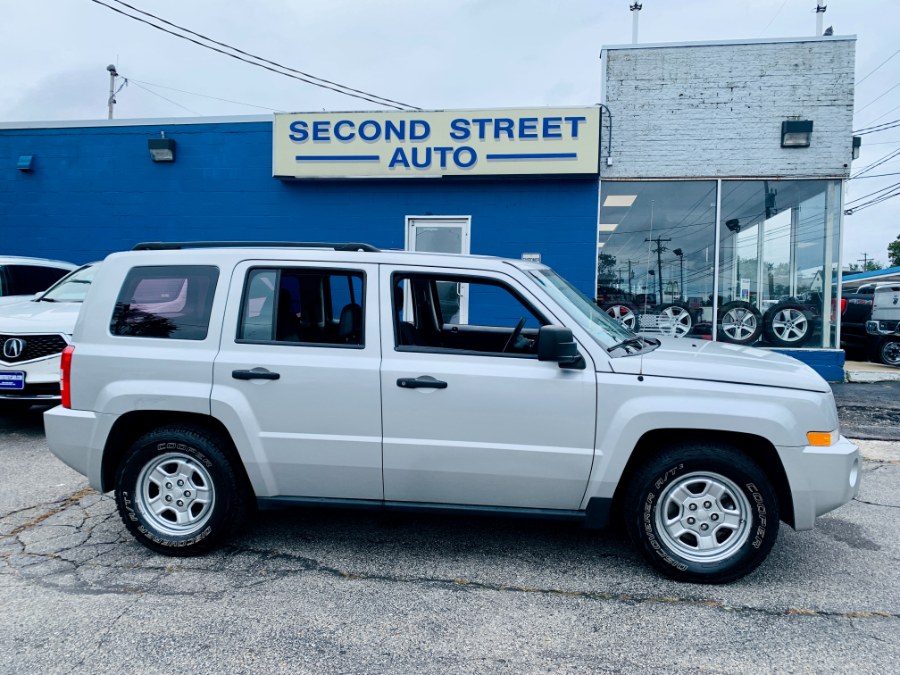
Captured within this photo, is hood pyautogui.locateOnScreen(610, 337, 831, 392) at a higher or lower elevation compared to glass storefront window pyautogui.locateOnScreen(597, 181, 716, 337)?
lower

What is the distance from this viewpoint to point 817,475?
341cm

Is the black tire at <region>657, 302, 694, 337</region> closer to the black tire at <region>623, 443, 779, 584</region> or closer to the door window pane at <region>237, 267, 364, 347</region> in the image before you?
the black tire at <region>623, 443, 779, 584</region>

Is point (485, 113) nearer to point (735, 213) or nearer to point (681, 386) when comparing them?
point (735, 213)

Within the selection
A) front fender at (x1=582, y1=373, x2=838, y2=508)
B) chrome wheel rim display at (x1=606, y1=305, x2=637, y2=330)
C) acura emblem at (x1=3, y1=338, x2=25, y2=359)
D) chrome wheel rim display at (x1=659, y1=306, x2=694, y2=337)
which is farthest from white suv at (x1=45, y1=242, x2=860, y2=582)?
chrome wheel rim display at (x1=659, y1=306, x2=694, y2=337)

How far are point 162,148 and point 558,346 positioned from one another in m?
10.6

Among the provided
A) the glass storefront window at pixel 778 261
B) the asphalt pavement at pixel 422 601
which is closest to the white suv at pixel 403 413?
the asphalt pavement at pixel 422 601

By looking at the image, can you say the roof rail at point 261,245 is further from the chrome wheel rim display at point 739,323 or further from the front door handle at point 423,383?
the chrome wheel rim display at point 739,323

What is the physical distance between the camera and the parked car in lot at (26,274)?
356 inches

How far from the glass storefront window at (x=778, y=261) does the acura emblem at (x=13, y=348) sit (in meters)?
9.90

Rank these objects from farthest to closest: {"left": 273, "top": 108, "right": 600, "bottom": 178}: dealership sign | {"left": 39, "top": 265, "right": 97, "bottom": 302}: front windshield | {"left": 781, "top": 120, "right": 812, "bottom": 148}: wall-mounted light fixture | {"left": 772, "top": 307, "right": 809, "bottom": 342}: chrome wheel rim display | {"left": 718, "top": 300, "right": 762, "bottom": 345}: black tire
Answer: {"left": 718, "top": 300, "right": 762, "bottom": 345}: black tire, {"left": 772, "top": 307, "right": 809, "bottom": 342}: chrome wheel rim display, {"left": 273, "top": 108, "right": 600, "bottom": 178}: dealership sign, {"left": 781, "top": 120, "right": 812, "bottom": 148}: wall-mounted light fixture, {"left": 39, "top": 265, "right": 97, "bottom": 302}: front windshield

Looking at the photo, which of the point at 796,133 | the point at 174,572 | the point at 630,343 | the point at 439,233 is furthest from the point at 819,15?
the point at 174,572

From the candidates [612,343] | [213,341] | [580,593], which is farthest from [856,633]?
[213,341]

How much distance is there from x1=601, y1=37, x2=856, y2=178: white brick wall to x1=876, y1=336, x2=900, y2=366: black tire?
174 inches

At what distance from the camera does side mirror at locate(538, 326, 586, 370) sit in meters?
3.38
